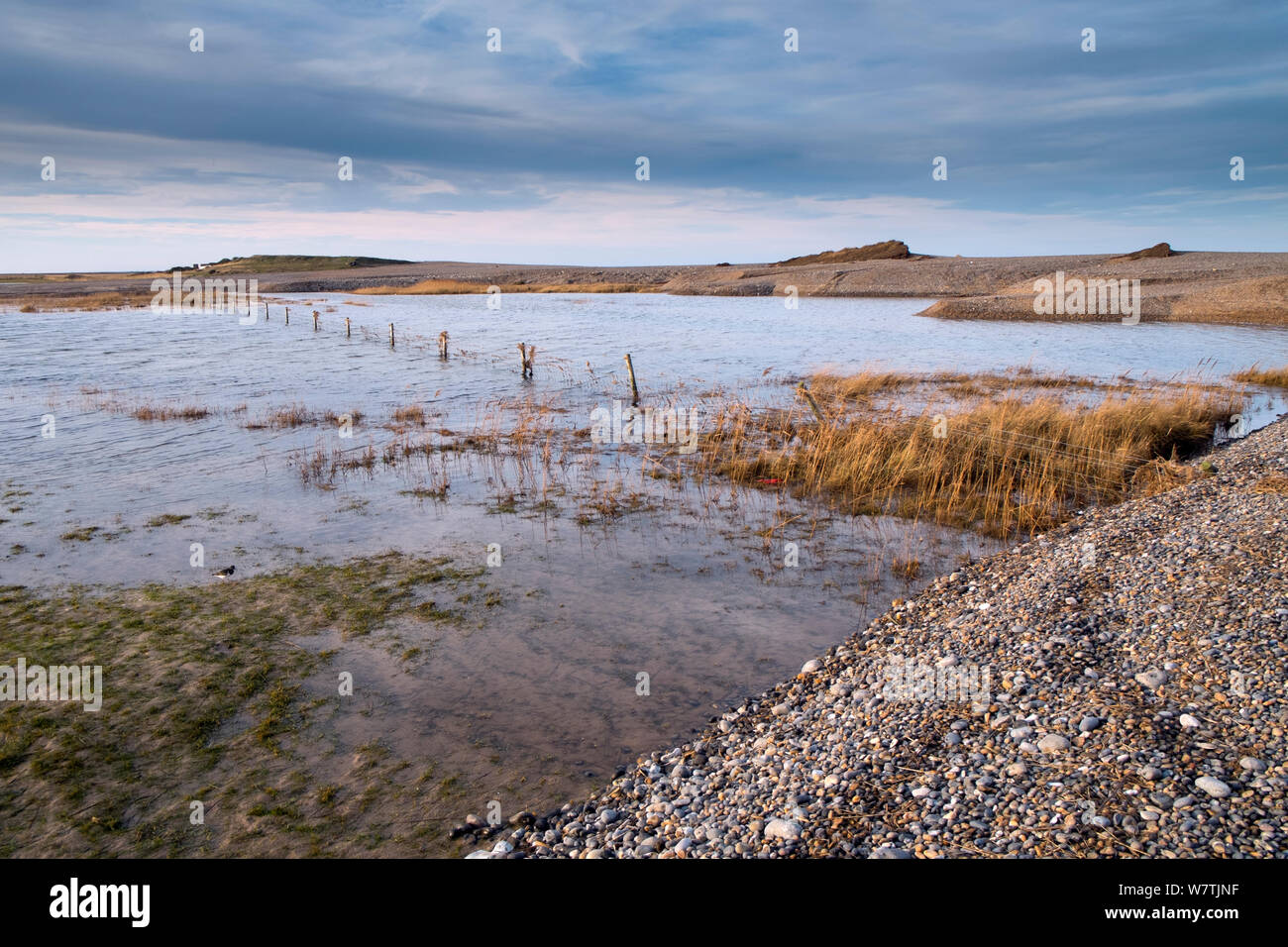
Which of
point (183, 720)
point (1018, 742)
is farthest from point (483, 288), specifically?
point (1018, 742)

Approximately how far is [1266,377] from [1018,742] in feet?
92.2

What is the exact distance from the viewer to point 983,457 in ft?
52.8

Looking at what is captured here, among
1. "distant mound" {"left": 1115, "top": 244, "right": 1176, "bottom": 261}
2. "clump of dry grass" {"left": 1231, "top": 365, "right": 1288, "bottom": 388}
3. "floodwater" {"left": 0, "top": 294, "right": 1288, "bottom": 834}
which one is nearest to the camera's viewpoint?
"floodwater" {"left": 0, "top": 294, "right": 1288, "bottom": 834}

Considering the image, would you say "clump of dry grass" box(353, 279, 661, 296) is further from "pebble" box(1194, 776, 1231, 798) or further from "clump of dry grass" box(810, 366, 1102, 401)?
"pebble" box(1194, 776, 1231, 798)

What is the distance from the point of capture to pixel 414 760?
7.00m

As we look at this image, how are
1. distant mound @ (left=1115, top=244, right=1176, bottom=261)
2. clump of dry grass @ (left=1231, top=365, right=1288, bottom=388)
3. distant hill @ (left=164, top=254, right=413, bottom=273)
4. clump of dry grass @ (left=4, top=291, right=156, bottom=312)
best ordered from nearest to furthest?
1. clump of dry grass @ (left=1231, top=365, right=1288, bottom=388)
2. clump of dry grass @ (left=4, top=291, right=156, bottom=312)
3. distant mound @ (left=1115, top=244, right=1176, bottom=261)
4. distant hill @ (left=164, top=254, right=413, bottom=273)

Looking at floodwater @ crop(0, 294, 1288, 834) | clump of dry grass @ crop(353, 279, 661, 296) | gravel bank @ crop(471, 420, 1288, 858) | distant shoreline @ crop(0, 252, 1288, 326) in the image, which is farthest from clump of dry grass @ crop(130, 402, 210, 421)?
clump of dry grass @ crop(353, 279, 661, 296)

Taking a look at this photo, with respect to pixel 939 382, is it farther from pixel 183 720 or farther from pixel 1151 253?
pixel 1151 253

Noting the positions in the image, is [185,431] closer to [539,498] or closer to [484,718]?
[539,498]

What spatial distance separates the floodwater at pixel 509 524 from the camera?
26.7 ft

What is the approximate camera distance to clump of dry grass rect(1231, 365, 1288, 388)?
25578 millimetres

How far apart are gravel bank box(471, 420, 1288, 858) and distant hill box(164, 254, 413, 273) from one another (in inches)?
6050
